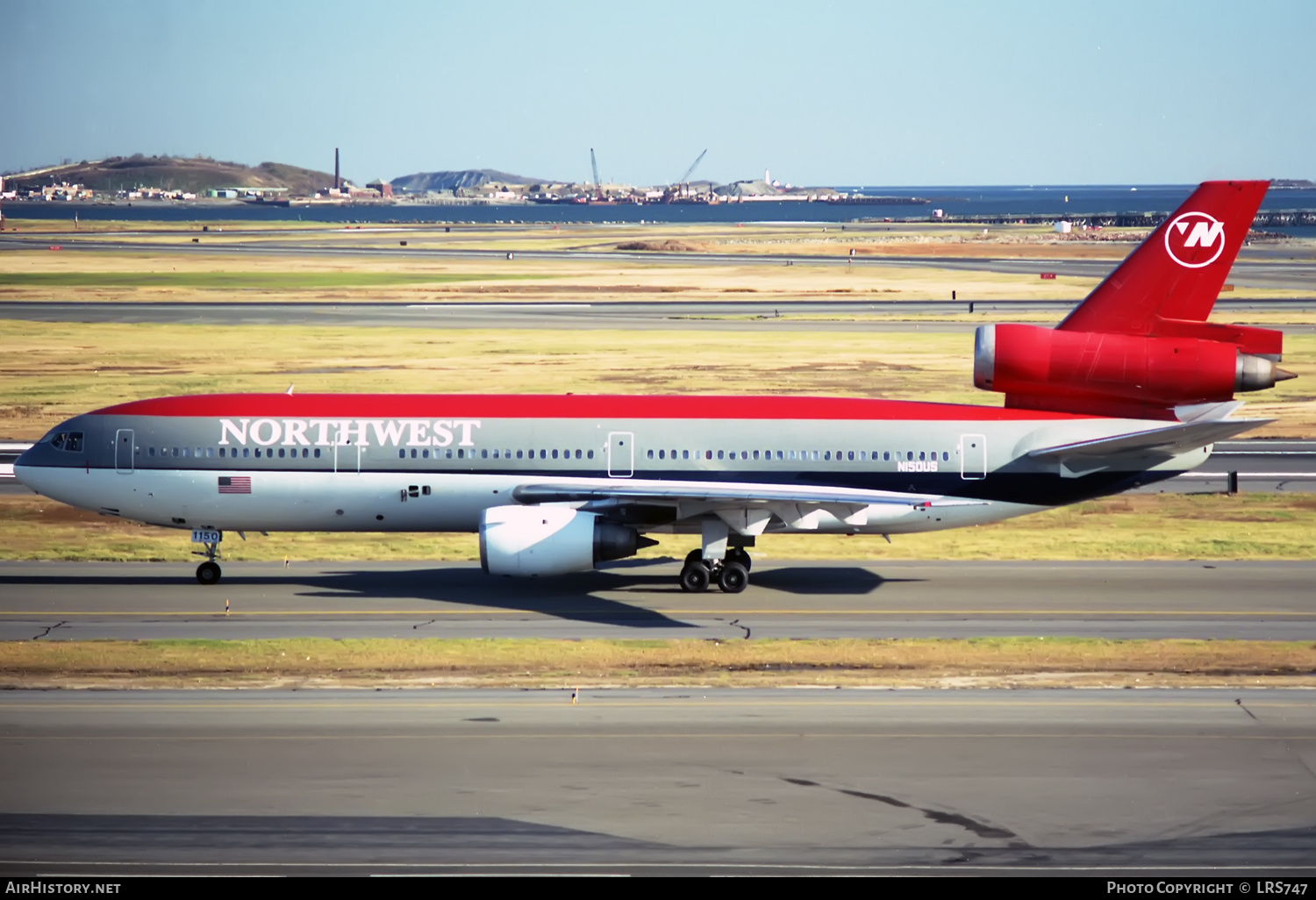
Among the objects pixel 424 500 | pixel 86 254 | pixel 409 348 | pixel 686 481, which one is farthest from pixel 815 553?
pixel 86 254

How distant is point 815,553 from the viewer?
150 ft

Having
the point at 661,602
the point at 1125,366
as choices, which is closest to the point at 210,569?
the point at 661,602

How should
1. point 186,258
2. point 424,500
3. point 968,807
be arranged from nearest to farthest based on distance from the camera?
point 968,807 → point 424,500 → point 186,258

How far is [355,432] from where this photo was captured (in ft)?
131

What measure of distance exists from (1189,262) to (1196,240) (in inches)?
24.2

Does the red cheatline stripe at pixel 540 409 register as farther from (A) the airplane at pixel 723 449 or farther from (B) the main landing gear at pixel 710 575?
(B) the main landing gear at pixel 710 575

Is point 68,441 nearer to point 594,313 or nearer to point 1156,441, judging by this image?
point 1156,441

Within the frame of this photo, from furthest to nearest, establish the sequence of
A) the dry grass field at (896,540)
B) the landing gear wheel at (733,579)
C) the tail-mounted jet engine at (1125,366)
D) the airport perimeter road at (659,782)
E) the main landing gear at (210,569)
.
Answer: the dry grass field at (896,540) < the main landing gear at (210,569) < the landing gear wheel at (733,579) < the tail-mounted jet engine at (1125,366) < the airport perimeter road at (659,782)

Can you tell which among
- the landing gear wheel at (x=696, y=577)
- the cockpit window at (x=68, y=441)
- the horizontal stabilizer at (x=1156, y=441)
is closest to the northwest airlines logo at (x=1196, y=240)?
the horizontal stabilizer at (x=1156, y=441)

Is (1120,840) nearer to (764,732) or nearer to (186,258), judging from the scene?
(764,732)

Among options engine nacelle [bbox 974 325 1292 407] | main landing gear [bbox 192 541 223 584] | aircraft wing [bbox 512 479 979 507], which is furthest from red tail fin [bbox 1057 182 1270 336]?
main landing gear [bbox 192 541 223 584]

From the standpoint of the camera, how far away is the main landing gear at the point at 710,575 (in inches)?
1577

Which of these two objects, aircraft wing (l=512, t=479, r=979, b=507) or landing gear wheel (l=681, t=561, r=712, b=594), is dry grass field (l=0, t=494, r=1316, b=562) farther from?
aircraft wing (l=512, t=479, r=979, b=507)
